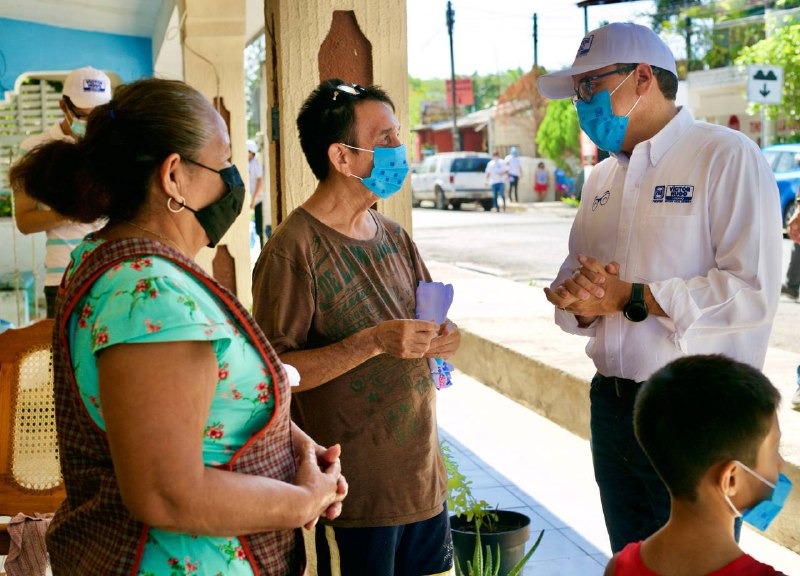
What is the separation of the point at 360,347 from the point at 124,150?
96cm

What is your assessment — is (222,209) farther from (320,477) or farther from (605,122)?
(605,122)

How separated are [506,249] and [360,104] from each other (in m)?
15.4

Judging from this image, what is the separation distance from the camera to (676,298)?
2539 millimetres

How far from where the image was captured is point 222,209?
1.86 metres

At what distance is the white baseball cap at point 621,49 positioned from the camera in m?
2.79

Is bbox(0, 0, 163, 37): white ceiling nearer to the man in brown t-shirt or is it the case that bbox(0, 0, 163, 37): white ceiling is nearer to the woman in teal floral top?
the man in brown t-shirt

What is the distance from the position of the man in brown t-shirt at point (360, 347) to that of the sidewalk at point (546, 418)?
186 centimetres

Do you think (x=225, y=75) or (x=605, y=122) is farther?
(x=225, y=75)

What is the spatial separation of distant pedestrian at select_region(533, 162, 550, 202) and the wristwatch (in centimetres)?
3398

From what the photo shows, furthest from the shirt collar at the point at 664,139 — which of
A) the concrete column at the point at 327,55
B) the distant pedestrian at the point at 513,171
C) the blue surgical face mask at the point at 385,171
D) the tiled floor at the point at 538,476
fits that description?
the distant pedestrian at the point at 513,171

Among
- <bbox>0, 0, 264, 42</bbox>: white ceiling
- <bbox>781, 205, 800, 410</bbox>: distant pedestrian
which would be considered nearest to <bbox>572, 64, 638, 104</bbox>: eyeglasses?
<bbox>781, 205, 800, 410</bbox>: distant pedestrian

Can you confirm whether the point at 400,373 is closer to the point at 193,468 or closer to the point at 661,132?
the point at 661,132

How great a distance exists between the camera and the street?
1056 cm

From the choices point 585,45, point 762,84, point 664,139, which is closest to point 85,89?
point 585,45
